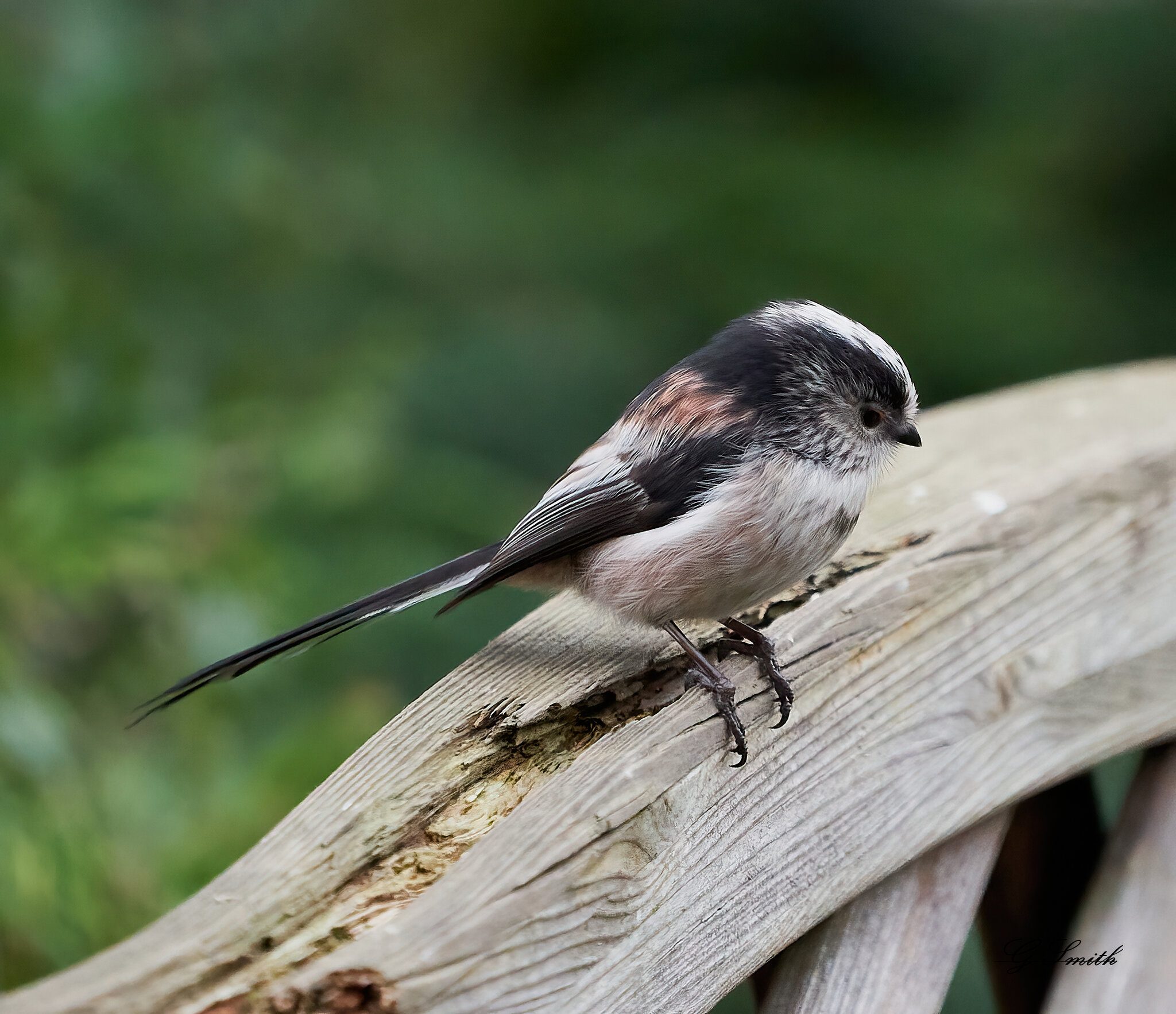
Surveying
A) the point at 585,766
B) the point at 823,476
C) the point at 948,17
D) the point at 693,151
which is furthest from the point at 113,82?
the point at 948,17

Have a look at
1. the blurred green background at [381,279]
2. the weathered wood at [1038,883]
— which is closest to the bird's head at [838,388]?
the weathered wood at [1038,883]

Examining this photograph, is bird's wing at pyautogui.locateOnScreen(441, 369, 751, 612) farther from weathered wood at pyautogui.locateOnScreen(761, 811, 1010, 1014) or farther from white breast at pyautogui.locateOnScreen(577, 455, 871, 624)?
weathered wood at pyautogui.locateOnScreen(761, 811, 1010, 1014)

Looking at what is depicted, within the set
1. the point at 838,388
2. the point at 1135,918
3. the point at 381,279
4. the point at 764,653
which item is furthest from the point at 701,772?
the point at 381,279

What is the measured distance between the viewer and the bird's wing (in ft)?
6.71

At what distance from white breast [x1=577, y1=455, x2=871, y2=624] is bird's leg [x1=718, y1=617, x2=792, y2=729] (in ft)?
0.25

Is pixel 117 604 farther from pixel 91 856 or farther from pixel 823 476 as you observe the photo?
pixel 823 476

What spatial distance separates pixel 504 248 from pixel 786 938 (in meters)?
3.38

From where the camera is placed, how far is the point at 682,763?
4.51 feet

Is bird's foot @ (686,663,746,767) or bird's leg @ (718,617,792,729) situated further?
bird's leg @ (718,617,792,729)

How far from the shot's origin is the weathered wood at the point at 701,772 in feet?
3.55

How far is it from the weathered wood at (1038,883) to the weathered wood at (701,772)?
1.04 ft

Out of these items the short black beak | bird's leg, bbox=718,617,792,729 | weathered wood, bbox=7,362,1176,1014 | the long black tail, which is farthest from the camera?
the short black beak

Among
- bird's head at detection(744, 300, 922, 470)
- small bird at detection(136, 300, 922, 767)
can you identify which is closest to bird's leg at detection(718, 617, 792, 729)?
small bird at detection(136, 300, 922, 767)
